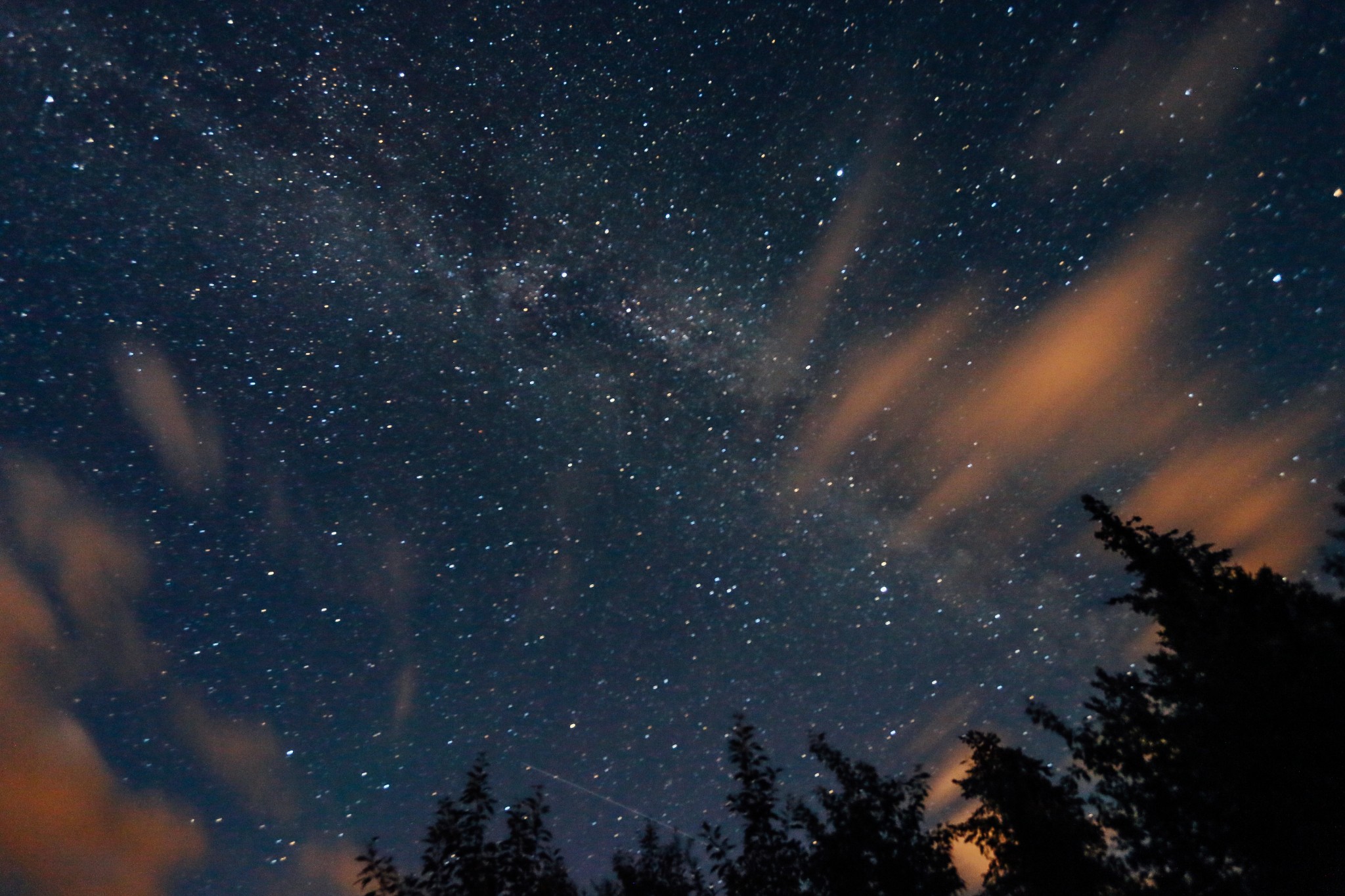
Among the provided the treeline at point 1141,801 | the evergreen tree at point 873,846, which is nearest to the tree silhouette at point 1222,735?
the treeline at point 1141,801

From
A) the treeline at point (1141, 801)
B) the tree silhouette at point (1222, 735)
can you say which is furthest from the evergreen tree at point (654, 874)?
the tree silhouette at point (1222, 735)

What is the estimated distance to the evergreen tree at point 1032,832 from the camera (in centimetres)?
1511

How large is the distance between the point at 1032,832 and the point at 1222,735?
5.50 meters

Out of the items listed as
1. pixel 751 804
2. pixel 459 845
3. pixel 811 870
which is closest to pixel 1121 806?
pixel 811 870

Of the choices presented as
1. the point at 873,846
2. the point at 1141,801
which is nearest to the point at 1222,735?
the point at 1141,801

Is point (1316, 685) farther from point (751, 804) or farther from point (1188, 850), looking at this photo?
point (751, 804)

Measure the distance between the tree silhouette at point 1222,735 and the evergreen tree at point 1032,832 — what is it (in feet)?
5.97

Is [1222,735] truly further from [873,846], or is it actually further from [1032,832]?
[873,846]

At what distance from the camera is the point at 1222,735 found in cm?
1591

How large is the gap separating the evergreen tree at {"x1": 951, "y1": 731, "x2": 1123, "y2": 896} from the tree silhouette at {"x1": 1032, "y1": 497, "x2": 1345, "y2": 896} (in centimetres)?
182

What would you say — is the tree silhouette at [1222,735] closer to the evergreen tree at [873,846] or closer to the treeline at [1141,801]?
the treeline at [1141,801]

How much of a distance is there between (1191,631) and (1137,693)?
4307 millimetres

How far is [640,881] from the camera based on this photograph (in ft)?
45.4

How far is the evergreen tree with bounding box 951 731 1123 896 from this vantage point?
1511cm
